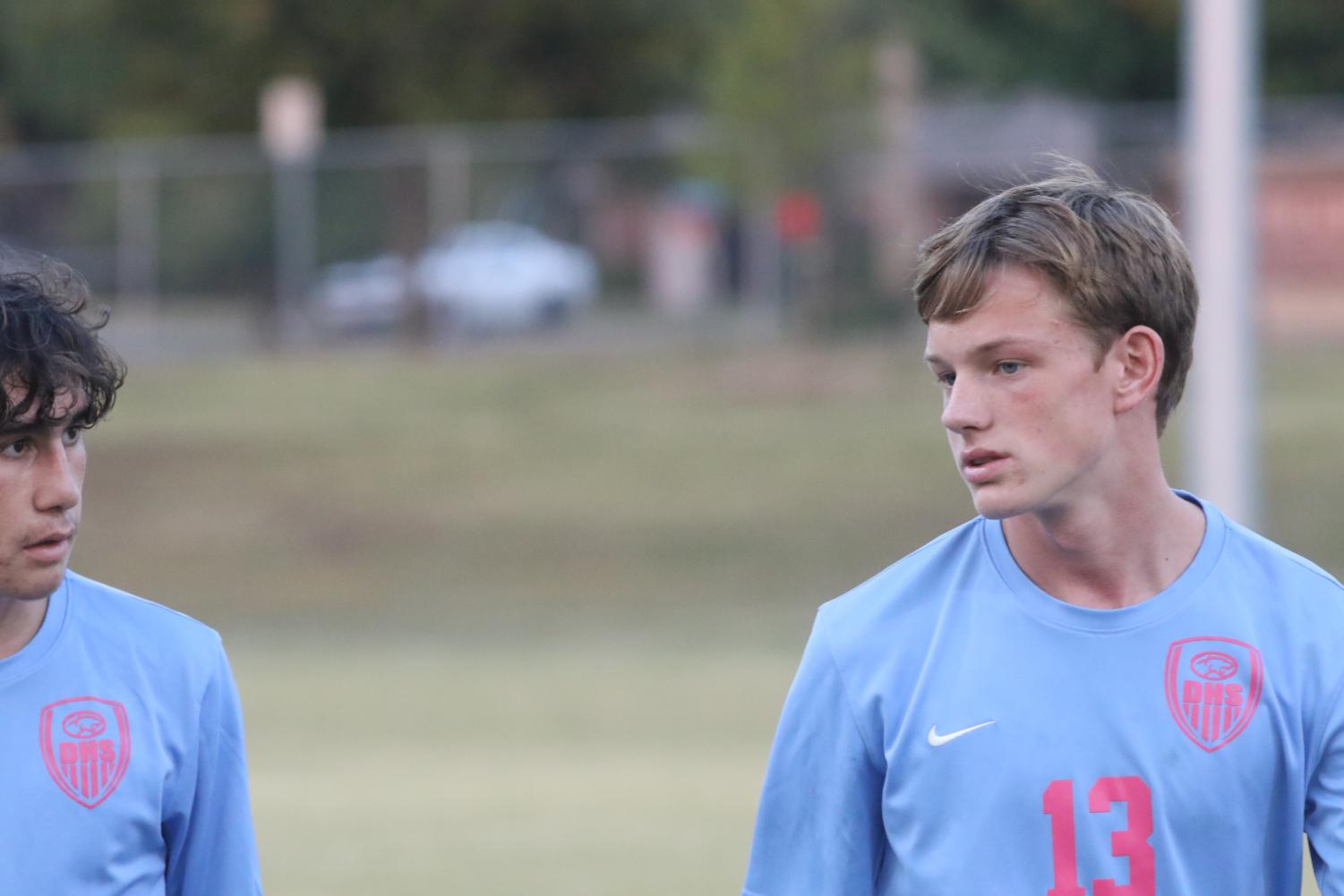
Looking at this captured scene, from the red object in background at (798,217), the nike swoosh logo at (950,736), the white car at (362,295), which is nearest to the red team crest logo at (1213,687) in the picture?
the nike swoosh logo at (950,736)

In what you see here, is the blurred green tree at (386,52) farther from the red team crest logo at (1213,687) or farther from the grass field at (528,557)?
the red team crest logo at (1213,687)

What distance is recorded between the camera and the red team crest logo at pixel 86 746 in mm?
3162

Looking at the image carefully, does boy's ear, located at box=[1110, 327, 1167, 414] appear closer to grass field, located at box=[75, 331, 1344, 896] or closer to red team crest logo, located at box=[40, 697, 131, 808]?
red team crest logo, located at box=[40, 697, 131, 808]

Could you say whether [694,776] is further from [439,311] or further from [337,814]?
[439,311]

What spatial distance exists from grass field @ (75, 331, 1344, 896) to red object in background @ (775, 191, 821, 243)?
1404 millimetres

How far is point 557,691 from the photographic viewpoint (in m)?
15.4

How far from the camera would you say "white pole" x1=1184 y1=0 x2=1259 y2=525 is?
12.8m

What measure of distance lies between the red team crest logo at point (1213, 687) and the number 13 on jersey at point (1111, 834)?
0.11 m

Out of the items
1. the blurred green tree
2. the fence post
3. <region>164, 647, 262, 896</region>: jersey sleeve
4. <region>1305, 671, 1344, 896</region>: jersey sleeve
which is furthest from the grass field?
<region>1305, 671, 1344, 896</region>: jersey sleeve

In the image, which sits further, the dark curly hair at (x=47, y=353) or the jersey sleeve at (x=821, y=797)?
the dark curly hair at (x=47, y=353)

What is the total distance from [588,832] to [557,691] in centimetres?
546

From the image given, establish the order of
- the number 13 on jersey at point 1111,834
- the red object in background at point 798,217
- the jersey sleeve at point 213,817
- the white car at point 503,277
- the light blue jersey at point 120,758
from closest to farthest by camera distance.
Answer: the number 13 on jersey at point 1111,834, the light blue jersey at point 120,758, the jersey sleeve at point 213,817, the red object in background at point 798,217, the white car at point 503,277

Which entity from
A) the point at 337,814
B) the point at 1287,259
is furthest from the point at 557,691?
the point at 1287,259

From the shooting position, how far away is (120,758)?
10.5 ft
